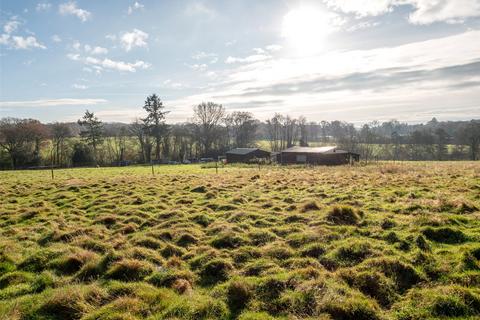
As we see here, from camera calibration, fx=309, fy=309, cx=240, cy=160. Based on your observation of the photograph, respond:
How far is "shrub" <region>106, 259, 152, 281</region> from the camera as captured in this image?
6.45m

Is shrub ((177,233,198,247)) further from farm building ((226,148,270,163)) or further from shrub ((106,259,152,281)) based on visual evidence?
farm building ((226,148,270,163))

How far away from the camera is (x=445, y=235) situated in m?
7.88

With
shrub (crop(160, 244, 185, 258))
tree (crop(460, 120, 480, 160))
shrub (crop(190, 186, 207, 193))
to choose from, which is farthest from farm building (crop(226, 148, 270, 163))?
shrub (crop(160, 244, 185, 258))

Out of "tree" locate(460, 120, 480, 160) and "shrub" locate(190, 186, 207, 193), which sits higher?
"tree" locate(460, 120, 480, 160)

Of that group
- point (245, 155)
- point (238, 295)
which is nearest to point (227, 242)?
point (238, 295)

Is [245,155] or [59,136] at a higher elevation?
[59,136]

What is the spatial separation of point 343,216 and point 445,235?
9.08ft

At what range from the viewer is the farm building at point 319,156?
2067 inches

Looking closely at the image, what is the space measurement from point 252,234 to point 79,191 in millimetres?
12982

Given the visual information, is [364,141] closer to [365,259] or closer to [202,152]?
[202,152]

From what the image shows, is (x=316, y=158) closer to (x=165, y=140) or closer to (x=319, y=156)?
(x=319, y=156)

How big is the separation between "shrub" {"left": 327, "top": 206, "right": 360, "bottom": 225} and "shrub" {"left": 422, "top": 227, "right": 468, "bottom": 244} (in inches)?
78.7

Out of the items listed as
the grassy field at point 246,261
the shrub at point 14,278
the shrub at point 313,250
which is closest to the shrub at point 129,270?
the grassy field at point 246,261

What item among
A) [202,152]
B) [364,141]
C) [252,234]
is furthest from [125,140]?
[252,234]
